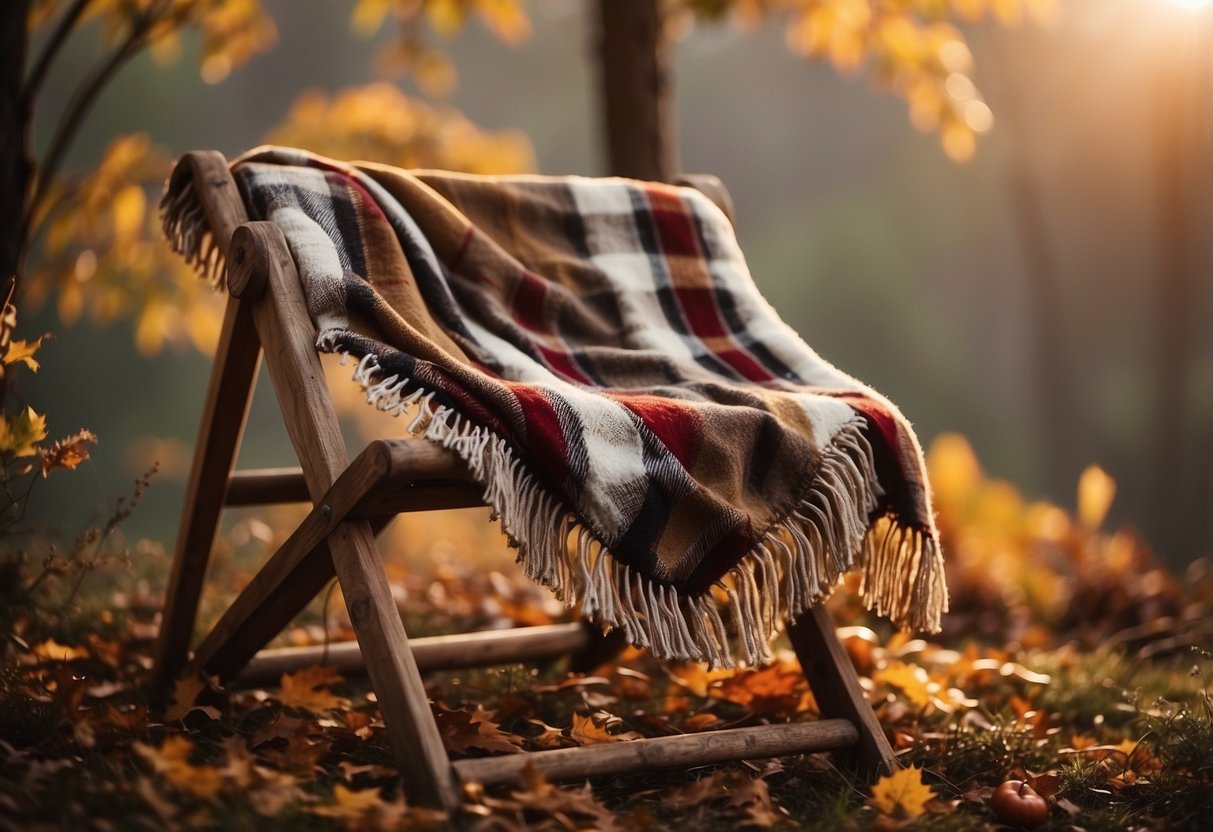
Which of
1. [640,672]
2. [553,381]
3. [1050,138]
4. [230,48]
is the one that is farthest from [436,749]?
[1050,138]

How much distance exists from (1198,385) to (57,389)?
10.8 meters

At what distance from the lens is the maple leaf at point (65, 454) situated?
1624mm

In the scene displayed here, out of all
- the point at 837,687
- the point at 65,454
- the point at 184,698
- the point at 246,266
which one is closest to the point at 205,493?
the point at 65,454

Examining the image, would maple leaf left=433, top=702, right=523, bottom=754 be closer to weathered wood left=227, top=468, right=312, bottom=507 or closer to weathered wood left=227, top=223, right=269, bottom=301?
weathered wood left=227, top=468, right=312, bottom=507

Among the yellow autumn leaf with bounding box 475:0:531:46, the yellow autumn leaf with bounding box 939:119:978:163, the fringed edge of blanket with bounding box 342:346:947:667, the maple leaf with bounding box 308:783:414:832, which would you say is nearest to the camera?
the maple leaf with bounding box 308:783:414:832

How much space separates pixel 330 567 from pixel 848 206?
13106mm

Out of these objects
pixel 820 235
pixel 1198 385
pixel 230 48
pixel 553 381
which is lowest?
pixel 1198 385

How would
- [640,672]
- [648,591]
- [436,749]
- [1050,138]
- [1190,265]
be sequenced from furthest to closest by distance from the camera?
[1050,138], [1190,265], [640,672], [648,591], [436,749]

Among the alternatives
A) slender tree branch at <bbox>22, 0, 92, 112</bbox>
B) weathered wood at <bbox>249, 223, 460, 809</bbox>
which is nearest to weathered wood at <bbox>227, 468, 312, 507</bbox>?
weathered wood at <bbox>249, 223, 460, 809</bbox>

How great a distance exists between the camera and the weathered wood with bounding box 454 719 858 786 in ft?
4.36

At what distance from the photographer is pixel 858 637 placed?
2.22m

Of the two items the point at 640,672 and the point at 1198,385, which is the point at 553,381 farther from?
the point at 1198,385

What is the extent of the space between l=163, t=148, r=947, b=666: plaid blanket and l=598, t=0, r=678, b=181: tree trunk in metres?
0.89

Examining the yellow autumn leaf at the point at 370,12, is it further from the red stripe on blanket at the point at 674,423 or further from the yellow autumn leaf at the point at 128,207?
the red stripe on blanket at the point at 674,423
